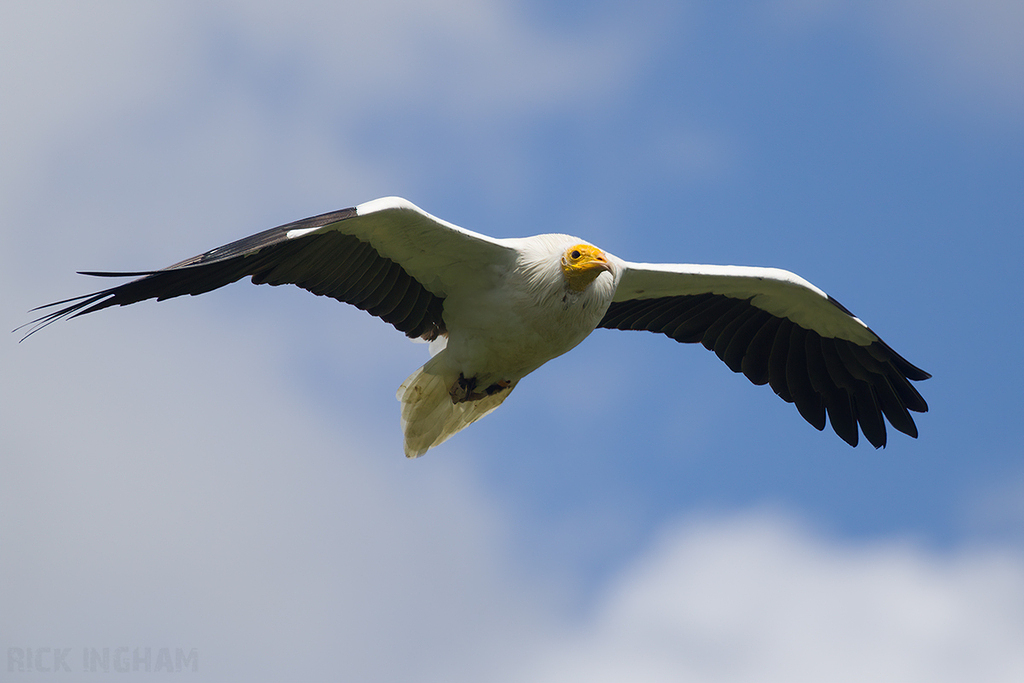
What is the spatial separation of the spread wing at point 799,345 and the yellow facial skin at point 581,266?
5.51ft

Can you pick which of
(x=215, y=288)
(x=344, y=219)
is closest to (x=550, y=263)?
(x=344, y=219)

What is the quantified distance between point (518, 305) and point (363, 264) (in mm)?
1207

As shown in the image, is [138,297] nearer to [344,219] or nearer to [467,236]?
[344,219]

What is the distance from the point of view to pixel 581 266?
8148mm

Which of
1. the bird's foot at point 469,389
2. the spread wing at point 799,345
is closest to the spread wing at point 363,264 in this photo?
the bird's foot at point 469,389

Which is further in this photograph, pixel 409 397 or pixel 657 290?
pixel 657 290

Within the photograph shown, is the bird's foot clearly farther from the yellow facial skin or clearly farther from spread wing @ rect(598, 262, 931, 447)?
spread wing @ rect(598, 262, 931, 447)

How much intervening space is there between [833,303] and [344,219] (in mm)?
4567

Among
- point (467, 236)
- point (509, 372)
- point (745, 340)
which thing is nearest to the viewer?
point (467, 236)

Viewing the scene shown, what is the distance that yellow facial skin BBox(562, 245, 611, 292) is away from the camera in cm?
816

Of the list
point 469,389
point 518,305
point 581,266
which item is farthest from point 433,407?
point 581,266

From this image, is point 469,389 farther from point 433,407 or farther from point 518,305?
point 518,305

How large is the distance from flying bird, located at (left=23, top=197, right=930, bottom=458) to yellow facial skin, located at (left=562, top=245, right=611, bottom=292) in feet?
0.03

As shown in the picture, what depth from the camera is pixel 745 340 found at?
1051 cm
